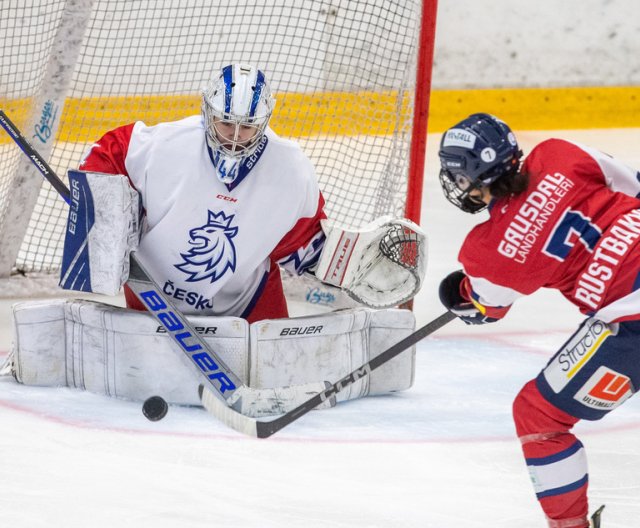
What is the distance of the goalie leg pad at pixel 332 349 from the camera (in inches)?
121

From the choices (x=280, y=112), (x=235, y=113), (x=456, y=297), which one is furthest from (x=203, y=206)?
(x=280, y=112)

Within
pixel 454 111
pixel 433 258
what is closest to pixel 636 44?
pixel 454 111

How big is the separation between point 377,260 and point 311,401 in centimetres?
66

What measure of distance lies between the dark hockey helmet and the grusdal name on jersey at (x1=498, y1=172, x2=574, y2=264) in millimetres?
70

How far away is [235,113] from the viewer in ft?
9.35

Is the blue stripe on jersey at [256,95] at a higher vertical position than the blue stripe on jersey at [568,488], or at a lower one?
higher

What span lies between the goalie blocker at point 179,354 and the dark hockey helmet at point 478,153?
100 centimetres

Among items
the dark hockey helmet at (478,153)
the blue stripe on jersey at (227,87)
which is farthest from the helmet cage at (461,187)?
the blue stripe on jersey at (227,87)

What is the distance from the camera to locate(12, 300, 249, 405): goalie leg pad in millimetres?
3045

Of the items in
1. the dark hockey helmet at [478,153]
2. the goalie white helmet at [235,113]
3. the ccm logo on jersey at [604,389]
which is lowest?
the ccm logo on jersey at [604,389]

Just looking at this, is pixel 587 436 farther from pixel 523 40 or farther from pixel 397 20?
pixel 523 40

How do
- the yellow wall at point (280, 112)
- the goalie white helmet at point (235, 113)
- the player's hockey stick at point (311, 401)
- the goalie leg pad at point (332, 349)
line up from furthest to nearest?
the yellow wall at point (280, 112), the goalie leg pad at point (332, 349), the goalie white helmet at point (235, 113), the player's hockey stick at point (311, 401)

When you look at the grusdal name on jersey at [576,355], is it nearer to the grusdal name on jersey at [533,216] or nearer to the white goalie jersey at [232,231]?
the grusdal name on jersey at [533,216]

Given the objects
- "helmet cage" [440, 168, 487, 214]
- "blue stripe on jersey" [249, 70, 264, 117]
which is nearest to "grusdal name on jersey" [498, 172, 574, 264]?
"helmet cage" [440, 168, 487, 214]
